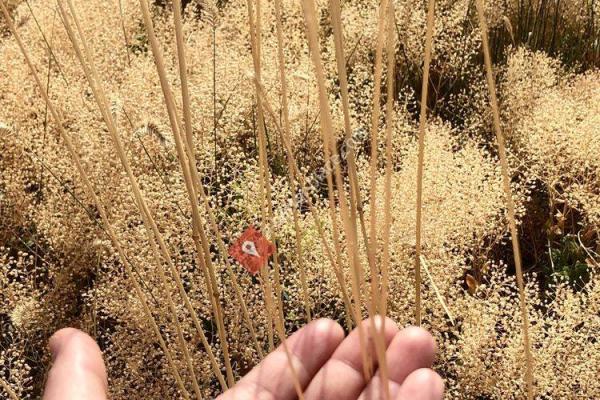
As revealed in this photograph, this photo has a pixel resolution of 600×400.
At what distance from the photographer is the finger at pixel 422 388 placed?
792 millimetres

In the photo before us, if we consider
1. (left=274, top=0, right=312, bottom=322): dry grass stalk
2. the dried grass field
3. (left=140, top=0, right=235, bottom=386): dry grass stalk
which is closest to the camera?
(left=140, top=0, right=235, bottom=386): dry grass stalk

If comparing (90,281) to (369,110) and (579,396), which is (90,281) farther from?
(579,396)

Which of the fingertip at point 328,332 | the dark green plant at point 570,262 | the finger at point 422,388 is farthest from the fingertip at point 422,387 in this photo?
the dark green plant at point 570,262

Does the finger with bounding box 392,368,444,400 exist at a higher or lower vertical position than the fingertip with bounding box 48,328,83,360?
higher

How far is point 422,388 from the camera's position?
796 millimetres

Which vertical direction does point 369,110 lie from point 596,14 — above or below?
below

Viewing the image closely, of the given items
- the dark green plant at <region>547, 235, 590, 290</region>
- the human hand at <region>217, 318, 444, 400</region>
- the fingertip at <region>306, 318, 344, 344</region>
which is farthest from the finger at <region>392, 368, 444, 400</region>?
the dark green plant at <region>547, 235, 590, 290</region>

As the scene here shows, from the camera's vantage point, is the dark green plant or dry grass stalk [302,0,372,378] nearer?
dry grass stalk [302,0,372,378]

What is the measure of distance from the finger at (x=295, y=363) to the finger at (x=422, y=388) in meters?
0.15

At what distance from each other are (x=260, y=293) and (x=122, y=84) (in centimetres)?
87

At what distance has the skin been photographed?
86 cm

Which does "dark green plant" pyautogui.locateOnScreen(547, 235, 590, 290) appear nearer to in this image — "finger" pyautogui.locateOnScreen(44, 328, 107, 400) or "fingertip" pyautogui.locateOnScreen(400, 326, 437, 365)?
"fingertip" pyautogui.locateOnScreen(400, 326, 437, 365)

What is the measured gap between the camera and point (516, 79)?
1896 mm

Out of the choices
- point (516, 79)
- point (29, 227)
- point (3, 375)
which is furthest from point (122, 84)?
point (516, 79)
